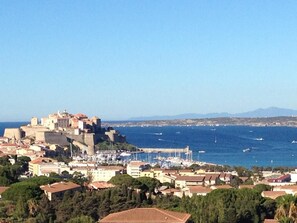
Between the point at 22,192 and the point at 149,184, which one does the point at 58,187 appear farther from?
the point at 149,184

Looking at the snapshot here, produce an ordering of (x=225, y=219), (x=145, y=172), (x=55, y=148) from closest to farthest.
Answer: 1. (x=225, y=219)
2. (x=145, y=172)
3. (x=55, y=148)

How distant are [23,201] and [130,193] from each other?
3846 mm

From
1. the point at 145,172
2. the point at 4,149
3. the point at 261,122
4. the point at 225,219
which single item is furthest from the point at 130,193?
the point at 261,122

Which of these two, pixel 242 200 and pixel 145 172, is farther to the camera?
pixel 145 172

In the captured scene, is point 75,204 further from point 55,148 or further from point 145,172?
point 55,148

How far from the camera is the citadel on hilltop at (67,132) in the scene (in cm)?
6131

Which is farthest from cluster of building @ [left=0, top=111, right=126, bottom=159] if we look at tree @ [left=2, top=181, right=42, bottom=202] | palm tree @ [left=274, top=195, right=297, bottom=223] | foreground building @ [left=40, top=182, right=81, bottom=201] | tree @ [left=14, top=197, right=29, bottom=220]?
palm tree @ [left=274, top=195, right=297, bottom=223]

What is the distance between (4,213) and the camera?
17.7 metres

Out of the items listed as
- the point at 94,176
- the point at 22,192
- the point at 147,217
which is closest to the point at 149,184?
the point at 22,192

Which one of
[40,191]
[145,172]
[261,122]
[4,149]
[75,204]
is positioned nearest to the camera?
[75,204]

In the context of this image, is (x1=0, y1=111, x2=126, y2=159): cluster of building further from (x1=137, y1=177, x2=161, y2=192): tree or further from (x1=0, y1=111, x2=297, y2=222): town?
(x1=137, y1=177, x2=161, y2=192): tree

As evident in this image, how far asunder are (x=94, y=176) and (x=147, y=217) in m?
20.8

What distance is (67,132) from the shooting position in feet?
210

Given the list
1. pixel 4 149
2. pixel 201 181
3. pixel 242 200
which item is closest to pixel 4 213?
pixel 242 200
